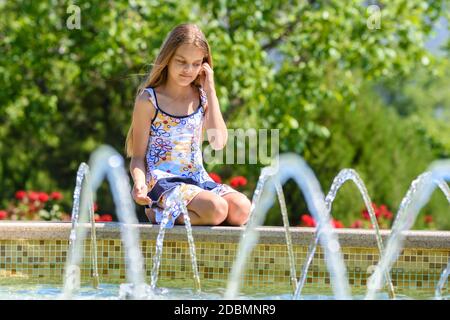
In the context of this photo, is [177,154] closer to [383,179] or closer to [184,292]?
[184,292]

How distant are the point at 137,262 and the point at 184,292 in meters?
0.35

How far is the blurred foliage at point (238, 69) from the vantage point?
23.4 feet

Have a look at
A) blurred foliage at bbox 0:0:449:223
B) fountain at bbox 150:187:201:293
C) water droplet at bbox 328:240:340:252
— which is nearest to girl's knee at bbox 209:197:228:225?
fountain at bbox 150:187:201:293

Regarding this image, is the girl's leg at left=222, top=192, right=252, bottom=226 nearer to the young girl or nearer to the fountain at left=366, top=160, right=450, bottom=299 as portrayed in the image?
the young girl

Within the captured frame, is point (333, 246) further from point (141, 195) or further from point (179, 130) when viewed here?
point (179, 130)

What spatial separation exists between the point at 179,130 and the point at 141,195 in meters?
0.56

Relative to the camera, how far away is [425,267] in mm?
3971

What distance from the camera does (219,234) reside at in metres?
3.95

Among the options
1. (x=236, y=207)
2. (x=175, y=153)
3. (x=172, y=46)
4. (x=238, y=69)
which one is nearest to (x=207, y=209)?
(x=236, y=207)

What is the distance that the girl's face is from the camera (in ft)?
14.0

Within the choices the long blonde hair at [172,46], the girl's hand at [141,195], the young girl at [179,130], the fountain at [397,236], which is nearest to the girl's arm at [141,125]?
the young girl at [179,130]

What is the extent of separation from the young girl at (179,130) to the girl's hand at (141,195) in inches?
2.1

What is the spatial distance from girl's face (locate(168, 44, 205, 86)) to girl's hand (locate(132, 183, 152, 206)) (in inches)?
22.8
